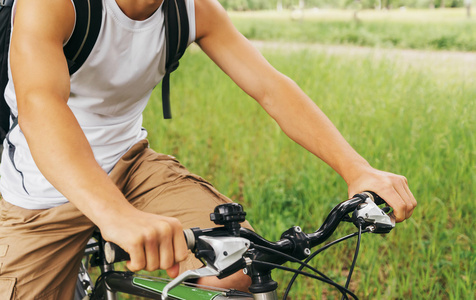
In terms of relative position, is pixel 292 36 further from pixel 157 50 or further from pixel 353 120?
pixel 157 50

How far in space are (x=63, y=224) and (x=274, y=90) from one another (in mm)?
822

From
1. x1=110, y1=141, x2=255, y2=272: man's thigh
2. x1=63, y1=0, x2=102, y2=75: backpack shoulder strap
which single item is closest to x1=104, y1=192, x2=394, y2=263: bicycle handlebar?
x1=110, y1=141, x2=255, y2=272: man's thigh

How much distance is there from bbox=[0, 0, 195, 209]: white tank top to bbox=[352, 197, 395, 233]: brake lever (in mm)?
869

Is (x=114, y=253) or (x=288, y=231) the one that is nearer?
(x=114, y=253)

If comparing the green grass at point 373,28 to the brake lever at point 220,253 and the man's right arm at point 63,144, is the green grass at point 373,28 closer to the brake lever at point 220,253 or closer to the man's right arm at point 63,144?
the man's right arm at point 63,144

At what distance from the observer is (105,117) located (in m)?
1.97

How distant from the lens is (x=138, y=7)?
5.84 ft

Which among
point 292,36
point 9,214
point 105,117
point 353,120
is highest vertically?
point 105,117

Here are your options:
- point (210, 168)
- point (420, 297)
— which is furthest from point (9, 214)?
point (210, 168)

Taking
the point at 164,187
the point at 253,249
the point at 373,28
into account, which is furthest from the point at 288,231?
the point at 373,28

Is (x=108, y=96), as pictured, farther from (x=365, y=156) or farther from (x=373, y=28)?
(x=373, y=28)

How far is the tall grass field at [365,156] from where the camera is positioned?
3.27 metres

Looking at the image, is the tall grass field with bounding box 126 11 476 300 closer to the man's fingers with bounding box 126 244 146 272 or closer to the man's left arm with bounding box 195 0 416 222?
the man's left arm with bounding box 195 0 416 222

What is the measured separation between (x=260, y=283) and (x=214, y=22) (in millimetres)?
1031
